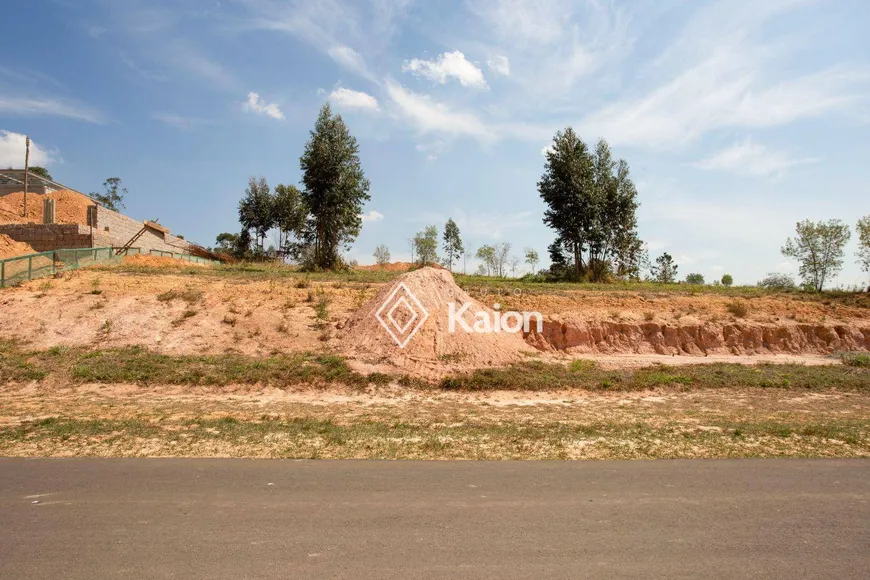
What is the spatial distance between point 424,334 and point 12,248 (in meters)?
25.2

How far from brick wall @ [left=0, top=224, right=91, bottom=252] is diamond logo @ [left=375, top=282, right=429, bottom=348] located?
21.2 meters

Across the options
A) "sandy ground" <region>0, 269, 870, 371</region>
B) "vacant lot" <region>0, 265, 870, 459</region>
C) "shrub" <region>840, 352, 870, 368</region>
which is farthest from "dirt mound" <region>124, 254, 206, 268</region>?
"shrub" <region>840, 352, 870, 368</region>

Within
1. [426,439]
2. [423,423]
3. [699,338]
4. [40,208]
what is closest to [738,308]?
[699,338]

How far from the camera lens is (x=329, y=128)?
101 feet

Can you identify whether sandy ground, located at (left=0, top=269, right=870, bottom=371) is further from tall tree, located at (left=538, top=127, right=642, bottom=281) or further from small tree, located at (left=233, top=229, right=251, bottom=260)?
small tree, located at (left=233, top=229, right=251, bottom=260)

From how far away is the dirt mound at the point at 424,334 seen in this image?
15945mm

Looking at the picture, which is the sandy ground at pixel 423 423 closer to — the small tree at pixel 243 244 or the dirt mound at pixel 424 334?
the dirt mound at pixel 424 334

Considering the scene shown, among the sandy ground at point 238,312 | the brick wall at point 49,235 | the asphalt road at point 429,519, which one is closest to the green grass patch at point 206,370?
the sandy ground at point 238,312

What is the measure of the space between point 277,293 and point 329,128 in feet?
47.6

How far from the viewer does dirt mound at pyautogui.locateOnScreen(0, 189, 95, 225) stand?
3575 cm

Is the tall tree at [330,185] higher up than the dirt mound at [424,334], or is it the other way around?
the tall tree at [330,185]

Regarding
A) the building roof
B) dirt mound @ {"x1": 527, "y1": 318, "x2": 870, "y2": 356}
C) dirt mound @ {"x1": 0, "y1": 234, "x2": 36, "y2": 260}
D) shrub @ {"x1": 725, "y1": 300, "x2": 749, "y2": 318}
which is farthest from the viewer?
the building roof

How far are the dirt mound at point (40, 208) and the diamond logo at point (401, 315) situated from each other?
94.7 ft

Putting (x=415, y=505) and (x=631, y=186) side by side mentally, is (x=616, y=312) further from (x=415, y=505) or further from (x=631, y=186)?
(x=631, y=186)
